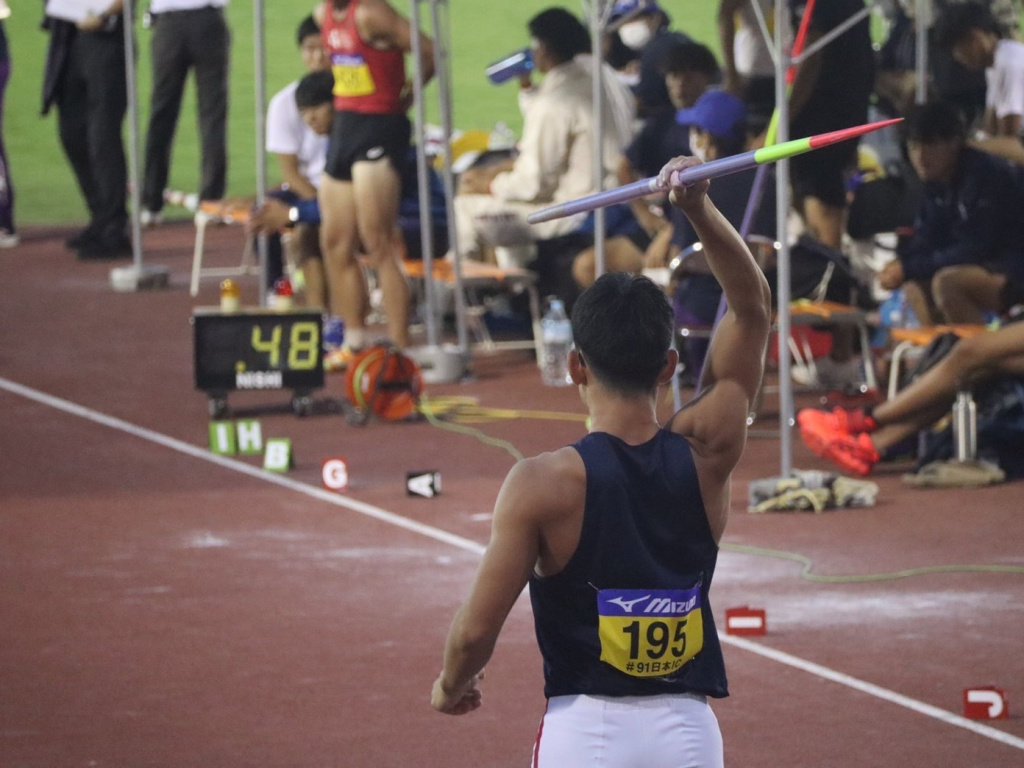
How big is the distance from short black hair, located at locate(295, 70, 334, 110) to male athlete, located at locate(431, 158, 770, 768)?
8784mm

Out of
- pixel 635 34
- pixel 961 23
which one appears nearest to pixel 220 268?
pixel 635 34

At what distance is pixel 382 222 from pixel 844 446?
3.69 meters

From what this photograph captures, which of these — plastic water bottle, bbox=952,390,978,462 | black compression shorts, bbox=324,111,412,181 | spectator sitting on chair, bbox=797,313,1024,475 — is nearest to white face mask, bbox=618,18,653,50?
black compression shorts, bbox=324,111,412,181

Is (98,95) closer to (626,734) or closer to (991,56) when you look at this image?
(991,56)

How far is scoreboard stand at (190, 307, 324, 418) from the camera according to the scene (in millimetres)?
10125

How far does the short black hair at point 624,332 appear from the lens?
3.18 metres

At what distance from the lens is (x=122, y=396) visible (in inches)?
436

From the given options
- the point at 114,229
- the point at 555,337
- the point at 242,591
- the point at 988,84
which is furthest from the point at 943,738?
the point at 114,229

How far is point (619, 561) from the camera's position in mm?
3135

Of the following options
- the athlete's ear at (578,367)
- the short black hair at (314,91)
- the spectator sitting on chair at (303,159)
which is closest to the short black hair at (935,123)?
the short black hair at (314,91)

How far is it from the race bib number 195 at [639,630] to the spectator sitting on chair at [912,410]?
5.35m

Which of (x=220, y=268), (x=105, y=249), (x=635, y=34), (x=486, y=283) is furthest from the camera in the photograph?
(x=635, y=34)

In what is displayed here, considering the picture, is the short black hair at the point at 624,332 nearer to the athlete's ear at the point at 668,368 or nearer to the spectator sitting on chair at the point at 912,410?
the athlete's ear at the point at 668,368

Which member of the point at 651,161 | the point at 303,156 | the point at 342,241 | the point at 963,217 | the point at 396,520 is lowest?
the point at 396,520
